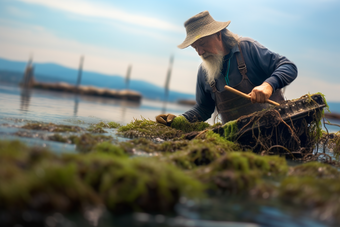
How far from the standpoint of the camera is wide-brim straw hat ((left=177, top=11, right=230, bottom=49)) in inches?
198

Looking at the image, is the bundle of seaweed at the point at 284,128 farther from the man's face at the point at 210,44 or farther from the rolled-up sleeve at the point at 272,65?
the man's face at the point at 210,44

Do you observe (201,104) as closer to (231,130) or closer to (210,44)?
(210,44)

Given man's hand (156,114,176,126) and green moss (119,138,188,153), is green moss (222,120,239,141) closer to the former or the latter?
green moss (119,138,188,153)

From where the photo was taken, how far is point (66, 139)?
3.70m

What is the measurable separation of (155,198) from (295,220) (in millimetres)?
816

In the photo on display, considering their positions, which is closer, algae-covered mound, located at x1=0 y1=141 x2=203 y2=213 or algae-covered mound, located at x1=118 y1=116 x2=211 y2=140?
algae-covered mound, located at x1=0 y1=141 x2=203 y2=213

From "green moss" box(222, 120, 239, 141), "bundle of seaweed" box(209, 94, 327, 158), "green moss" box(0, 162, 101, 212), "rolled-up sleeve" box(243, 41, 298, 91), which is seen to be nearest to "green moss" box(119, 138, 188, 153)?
"green moss" box(222, 120, 239, 141)

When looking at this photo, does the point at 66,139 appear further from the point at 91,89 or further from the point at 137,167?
the point at 91,89

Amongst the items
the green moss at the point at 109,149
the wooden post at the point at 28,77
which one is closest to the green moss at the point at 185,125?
the green moss at the point at 109,149

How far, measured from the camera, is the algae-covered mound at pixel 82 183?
148cm

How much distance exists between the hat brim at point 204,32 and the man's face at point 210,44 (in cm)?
11

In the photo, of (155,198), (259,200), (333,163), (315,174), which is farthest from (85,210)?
(333,163)

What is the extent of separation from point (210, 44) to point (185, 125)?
61.7 inches

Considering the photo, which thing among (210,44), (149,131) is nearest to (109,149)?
(149,131)
